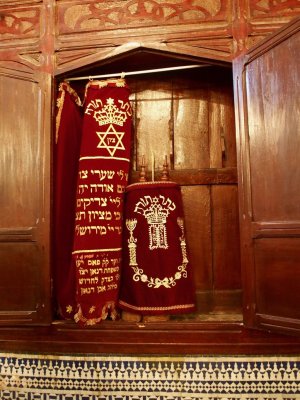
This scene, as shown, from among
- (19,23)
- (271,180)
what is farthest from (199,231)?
(19,23)

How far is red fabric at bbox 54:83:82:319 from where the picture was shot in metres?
2.36

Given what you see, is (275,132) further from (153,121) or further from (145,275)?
(145,275)

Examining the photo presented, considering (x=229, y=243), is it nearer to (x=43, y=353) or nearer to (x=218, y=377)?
(x=218, y=377)

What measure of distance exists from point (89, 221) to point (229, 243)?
98cm

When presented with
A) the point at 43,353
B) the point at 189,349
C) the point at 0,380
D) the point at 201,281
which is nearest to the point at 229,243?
the point at 201,281

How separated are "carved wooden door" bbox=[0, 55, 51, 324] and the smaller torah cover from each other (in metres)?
0.52

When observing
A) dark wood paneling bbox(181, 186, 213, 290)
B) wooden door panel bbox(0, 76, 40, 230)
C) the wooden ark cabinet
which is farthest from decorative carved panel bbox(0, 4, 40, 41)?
dark wood paneling bbox(181, 186, 213, 290)

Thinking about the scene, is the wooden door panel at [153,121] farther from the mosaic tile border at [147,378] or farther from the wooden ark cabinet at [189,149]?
the mosaic tile border at [147,378]

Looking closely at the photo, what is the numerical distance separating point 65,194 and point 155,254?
70 cm

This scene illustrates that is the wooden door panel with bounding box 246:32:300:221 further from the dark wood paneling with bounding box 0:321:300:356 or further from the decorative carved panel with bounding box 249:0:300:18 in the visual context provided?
the dark wood paneling with bounding box 0:321:300:356

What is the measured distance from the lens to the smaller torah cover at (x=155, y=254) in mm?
2395

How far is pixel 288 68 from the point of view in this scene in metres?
2.02

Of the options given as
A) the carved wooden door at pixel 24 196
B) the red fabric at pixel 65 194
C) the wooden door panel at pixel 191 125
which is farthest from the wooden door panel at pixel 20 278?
the wooden door panel at pixel 191 125

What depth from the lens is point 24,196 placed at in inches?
91.2
